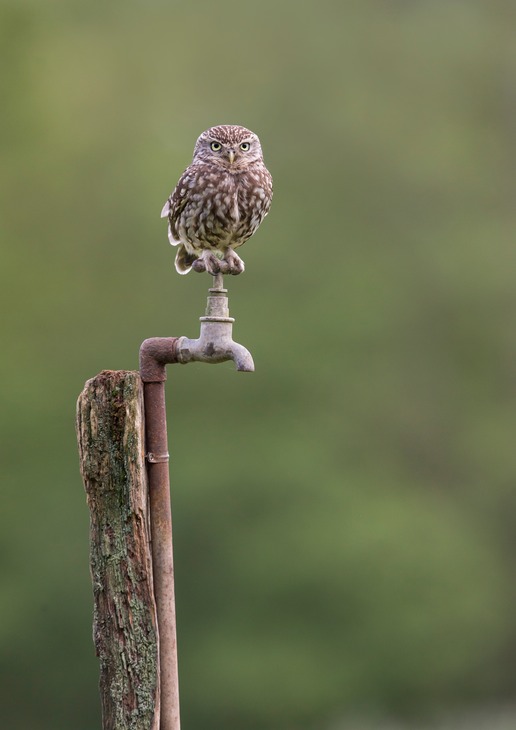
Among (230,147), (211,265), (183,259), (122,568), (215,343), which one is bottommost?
(122,568)

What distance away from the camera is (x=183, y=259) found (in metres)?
3.01

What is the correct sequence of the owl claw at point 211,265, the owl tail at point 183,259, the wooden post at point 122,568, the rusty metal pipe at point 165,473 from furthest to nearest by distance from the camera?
the owl tail at point 183,259 < the owl claw at point 211,265 < the rusty metal pipe at point 165,473 < the wooden post at point 122,568

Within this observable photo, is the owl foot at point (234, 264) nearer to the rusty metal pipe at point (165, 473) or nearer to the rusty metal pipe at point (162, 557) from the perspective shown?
the rusty metal pipe at point (165, 473)

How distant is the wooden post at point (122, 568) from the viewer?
95.6 inches

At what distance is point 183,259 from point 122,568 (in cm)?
95

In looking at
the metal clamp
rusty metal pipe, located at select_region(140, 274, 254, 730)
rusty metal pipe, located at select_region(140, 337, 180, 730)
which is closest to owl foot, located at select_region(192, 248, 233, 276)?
rusty metal pipe, located at select_region(140, 274, 254, 730)

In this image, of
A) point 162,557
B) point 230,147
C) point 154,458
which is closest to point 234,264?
point 230,147

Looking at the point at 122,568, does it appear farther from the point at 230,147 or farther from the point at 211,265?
the point at 230,147

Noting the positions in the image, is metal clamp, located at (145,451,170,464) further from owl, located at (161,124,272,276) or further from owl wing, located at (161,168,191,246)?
owl wing, located at (161,168,191,246)

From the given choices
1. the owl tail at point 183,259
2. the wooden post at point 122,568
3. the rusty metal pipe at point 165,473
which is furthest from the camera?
the owl tail at point 183,259

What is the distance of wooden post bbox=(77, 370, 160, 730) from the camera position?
95.6 inches

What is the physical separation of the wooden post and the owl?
1.48ft

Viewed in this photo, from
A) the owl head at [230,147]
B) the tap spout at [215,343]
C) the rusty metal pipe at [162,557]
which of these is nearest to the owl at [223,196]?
the owl head at [230,147]

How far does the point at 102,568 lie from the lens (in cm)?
243
